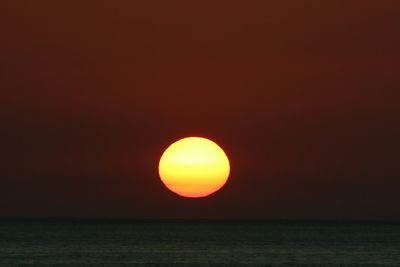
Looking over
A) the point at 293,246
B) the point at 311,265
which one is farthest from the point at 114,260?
the point at 293,246

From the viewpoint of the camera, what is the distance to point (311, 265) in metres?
63.2

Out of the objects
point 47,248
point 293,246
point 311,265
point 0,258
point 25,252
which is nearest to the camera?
point 311,265

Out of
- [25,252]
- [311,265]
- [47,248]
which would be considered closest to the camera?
[311,265]

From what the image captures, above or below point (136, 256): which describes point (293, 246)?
above

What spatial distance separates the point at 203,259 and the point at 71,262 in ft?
27.2

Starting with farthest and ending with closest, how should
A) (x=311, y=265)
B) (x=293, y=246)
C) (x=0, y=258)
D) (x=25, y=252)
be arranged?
1. (x=293, y=246)
2. (x=25, y=252)
3. (x=0, y=258)
4. (x=311, y=265)

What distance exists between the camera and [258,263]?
2506 inches

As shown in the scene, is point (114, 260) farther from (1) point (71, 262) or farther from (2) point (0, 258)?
(2) point (0, 258)

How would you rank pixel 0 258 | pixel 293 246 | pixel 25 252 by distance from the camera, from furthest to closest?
pixel 293 246, pixel 25 252, pixel 0 258

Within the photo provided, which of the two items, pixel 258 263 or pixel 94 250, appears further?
pixel 94 250

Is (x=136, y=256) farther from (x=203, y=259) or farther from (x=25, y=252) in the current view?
(x=25, y=252)

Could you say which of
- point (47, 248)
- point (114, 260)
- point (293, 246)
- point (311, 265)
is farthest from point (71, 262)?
point (293, 246)

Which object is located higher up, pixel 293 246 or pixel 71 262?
pixel 293 246

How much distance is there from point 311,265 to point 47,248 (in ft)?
95.2
